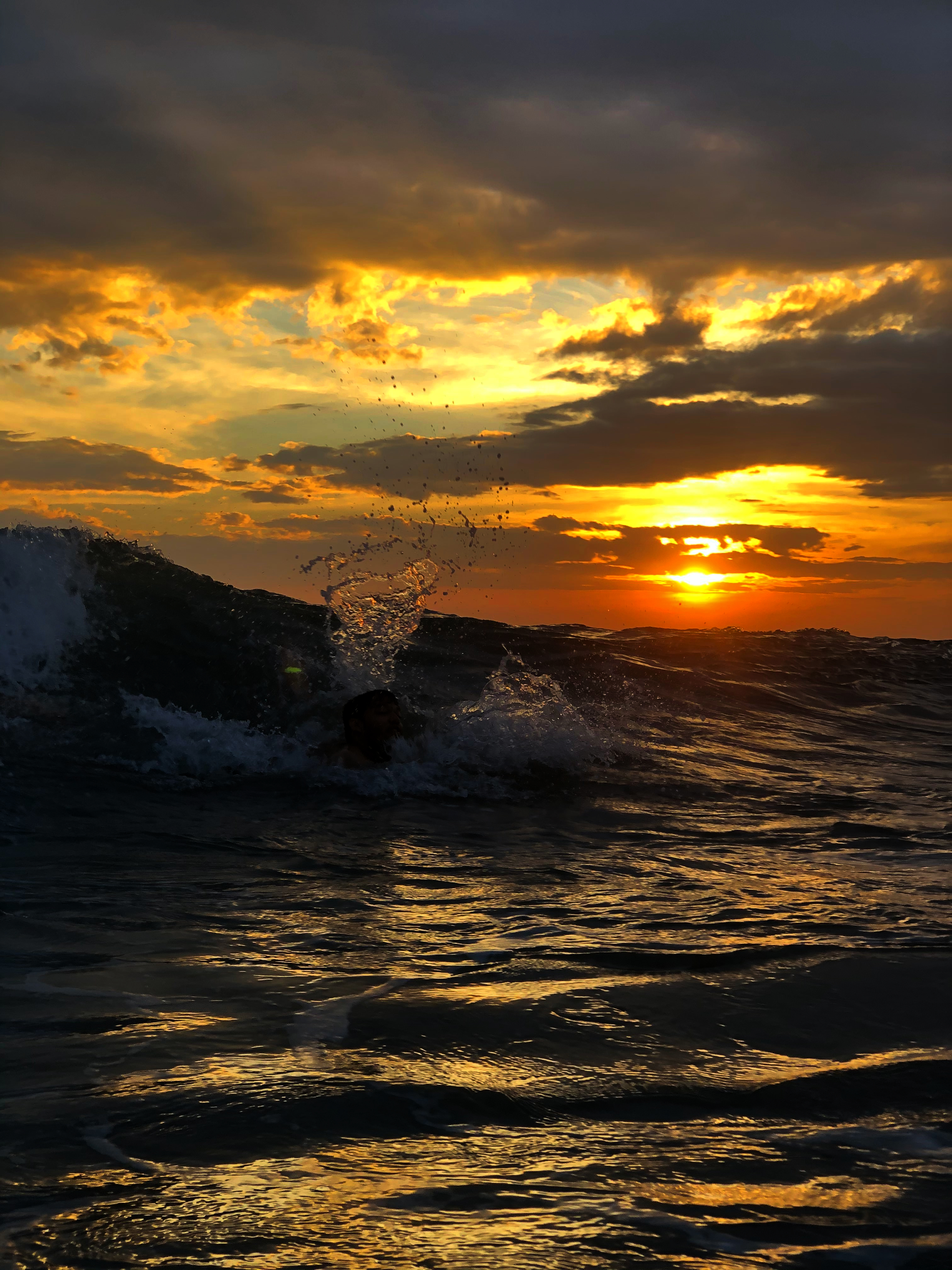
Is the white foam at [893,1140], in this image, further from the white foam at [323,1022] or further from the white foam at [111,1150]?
the white foam at [111,1150]

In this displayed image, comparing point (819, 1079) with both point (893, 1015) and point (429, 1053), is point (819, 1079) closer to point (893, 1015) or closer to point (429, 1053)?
point (893, 1015)

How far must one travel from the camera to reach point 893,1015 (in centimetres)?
435

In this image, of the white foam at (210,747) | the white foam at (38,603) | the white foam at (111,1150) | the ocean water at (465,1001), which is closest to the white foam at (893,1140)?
the ocean water at (465,1001)

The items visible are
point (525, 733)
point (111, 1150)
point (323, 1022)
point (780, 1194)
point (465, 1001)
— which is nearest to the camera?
point (780, 1194)

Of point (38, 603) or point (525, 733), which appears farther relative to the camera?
point (38, 603)

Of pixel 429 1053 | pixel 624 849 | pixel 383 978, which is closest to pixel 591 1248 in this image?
pixel 429 1053

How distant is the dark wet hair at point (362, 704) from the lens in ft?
36.2

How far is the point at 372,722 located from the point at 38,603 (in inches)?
233

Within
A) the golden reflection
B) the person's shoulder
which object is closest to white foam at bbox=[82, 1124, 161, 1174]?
the golden reflection

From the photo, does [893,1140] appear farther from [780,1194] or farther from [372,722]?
[372,722]

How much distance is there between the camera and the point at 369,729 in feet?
36.2

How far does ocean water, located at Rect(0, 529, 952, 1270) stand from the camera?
2.72m

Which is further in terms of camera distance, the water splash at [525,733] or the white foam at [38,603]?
the white foam at [38,603]

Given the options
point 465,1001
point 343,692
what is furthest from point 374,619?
point 465,1001
